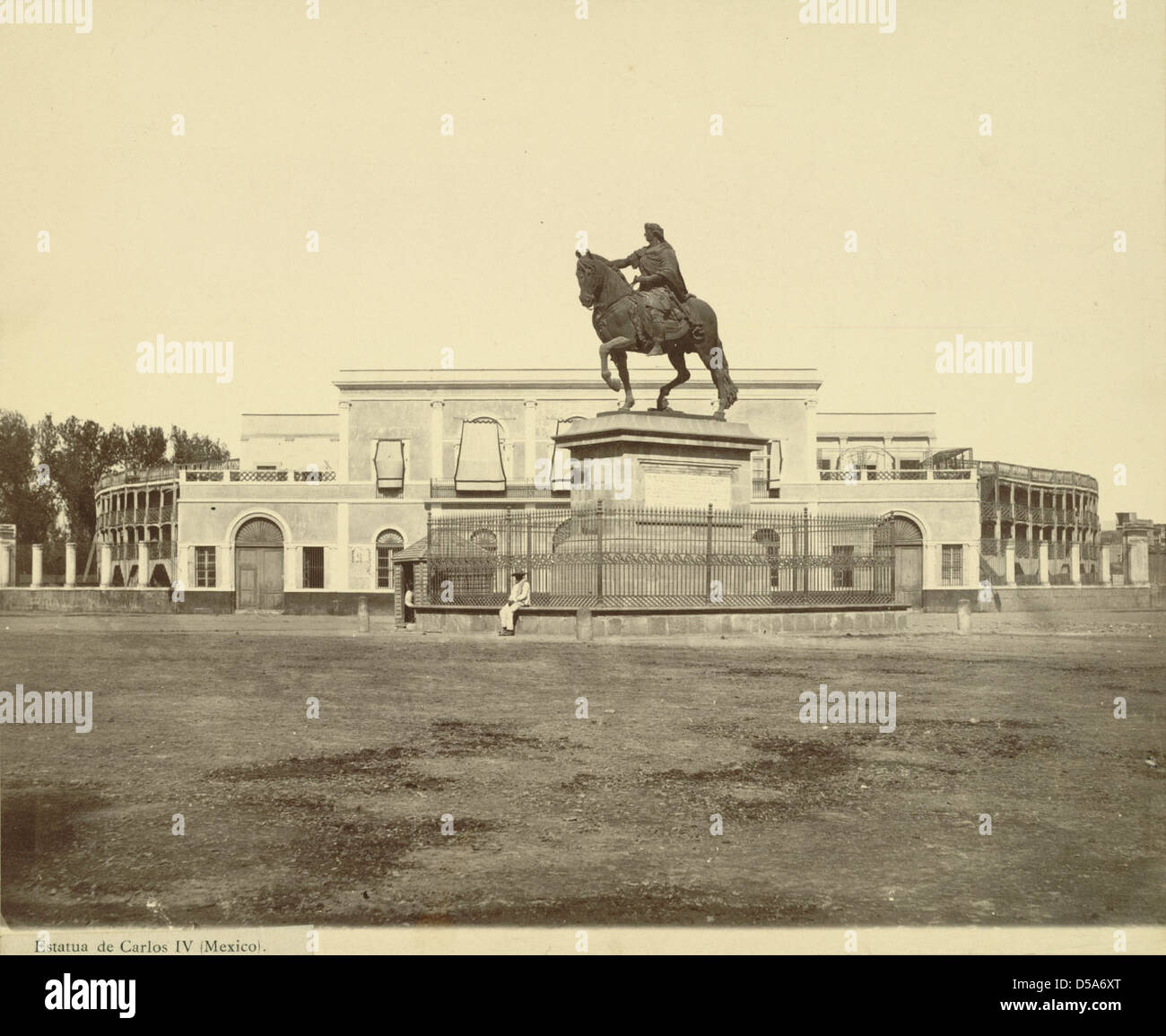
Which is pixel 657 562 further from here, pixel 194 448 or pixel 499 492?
pixel 194 448

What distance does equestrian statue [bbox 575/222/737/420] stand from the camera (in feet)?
55.3

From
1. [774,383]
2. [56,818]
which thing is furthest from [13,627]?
[774,383]

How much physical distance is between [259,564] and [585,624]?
90.2 ft

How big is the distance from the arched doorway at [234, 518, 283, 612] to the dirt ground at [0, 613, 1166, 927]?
3050cm

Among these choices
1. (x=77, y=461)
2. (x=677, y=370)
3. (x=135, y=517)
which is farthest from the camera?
(x=77, y=461)

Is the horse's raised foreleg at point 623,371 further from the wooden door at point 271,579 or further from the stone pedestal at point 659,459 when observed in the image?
the wooden door at point 271,579

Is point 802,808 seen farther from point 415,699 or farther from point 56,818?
point 415,699

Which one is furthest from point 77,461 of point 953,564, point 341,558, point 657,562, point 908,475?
point 657,562

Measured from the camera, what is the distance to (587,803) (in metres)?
5.63

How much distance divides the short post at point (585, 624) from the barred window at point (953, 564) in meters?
26.0

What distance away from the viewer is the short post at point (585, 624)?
15.8m

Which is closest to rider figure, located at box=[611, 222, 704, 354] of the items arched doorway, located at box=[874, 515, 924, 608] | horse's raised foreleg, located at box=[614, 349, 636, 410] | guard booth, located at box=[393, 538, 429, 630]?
horse's raised foreleg, located at box=[614, 349, 636, 410]

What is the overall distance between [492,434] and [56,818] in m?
39.4

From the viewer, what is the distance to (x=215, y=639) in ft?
59.2
